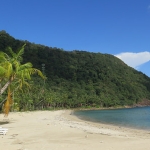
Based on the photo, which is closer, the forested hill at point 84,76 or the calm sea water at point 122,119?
the calm sea water at point 122,119

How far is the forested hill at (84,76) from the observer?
11744cm

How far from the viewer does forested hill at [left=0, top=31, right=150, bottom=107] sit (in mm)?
117438

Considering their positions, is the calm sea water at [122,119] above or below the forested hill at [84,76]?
below

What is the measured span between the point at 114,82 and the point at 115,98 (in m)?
17.3

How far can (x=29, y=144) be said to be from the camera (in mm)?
11805

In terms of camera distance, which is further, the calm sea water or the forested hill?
the forested hill

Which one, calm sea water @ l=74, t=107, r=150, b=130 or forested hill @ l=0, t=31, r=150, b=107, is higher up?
forested hill @ l=0, t=31, r=150, b=107

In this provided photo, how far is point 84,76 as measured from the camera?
14250cm

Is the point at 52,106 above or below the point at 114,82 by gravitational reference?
below

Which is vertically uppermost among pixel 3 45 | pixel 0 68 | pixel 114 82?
pixel 3 45

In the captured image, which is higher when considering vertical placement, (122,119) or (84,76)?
(84,76)

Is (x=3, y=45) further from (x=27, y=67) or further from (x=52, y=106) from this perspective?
(x=27, y=67)

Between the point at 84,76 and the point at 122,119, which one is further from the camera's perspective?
the point at 84,76

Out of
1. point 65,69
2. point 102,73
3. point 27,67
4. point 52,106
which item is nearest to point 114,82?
point 102,73
